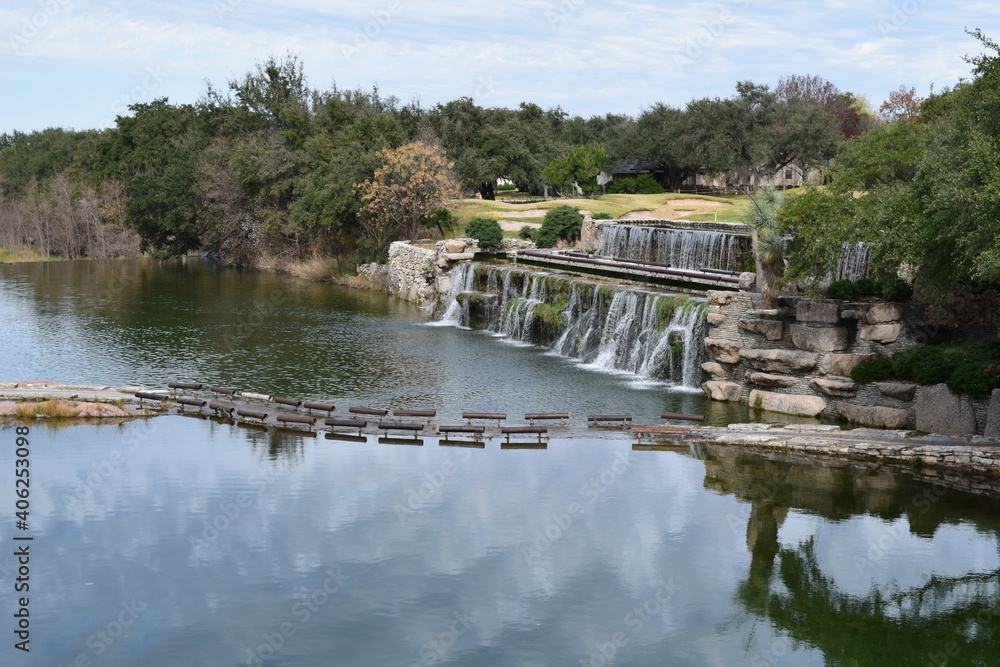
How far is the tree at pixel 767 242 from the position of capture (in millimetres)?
36812

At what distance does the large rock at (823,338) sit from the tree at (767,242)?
1.82 m

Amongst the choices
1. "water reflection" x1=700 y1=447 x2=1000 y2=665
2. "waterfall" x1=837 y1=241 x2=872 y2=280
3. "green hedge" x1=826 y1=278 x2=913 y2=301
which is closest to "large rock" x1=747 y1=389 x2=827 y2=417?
"green hedge" x1=826 y1=278 x2=913 y2=301

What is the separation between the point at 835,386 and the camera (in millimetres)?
33969

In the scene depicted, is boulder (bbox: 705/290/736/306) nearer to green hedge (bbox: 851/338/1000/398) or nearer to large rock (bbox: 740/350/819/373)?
large rock (bbox: 740/350/819/373)

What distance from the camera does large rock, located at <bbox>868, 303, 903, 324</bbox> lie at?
34.1 m

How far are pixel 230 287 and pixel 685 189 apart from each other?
2142 inches

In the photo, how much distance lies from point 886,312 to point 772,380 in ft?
15.9

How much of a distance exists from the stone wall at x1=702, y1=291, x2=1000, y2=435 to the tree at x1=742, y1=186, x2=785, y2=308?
0.62 meters

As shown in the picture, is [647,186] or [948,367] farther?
[647,186]

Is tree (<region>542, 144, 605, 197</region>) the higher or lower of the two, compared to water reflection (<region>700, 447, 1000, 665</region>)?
higher

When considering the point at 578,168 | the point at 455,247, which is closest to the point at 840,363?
the point at 455,247

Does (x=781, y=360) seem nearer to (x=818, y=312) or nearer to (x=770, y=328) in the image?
(x=770, y=328)

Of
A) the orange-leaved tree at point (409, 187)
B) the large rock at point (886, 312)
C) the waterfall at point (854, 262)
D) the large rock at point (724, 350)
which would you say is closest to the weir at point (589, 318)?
the large rock at point (724, 350)

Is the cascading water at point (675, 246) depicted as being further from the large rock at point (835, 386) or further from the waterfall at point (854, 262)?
the large rock at point (835, 386)
